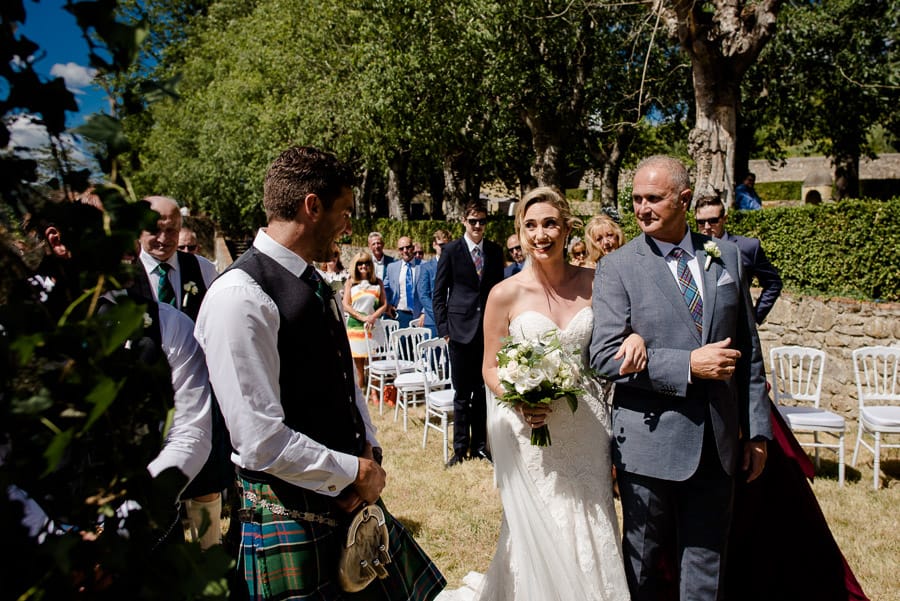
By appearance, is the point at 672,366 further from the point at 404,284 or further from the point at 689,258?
the point at 404,284

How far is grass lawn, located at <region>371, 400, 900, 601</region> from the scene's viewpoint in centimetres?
456

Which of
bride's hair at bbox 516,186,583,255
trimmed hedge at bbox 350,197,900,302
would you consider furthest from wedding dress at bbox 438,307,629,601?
trimmed hedge at bbox 350,197,900,302

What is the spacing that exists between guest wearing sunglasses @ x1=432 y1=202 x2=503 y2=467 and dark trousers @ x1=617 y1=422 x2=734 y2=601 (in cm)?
377

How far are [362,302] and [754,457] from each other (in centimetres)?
708

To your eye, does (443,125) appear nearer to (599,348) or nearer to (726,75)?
(726,75)

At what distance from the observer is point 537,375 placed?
3260mm

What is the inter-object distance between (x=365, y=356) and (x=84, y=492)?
29.2 feet

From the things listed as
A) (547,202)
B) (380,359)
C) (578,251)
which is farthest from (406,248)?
(547,202)

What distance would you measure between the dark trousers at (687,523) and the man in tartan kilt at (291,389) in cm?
135

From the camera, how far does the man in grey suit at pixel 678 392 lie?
3.01 m

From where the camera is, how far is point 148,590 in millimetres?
993

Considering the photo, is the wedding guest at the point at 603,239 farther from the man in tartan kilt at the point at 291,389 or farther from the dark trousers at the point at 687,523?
the man in tartan kilt at the point at 291,389

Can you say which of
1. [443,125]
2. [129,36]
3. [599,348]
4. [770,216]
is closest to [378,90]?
[443,125]

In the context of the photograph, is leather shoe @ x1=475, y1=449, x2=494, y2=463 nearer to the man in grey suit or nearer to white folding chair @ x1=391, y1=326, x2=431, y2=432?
white folding chair @ x1=391, y1=326, x2=431, y2=432
